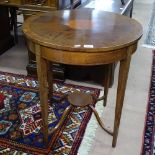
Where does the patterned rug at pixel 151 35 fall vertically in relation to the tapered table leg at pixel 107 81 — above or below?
below

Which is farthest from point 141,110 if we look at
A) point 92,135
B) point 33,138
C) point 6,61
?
point 6,61

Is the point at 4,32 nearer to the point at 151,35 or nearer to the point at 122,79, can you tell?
the point at 122,79

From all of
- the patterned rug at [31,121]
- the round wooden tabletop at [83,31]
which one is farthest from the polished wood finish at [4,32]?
the round wooden tabletop at [83,31]

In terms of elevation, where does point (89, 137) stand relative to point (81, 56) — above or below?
below

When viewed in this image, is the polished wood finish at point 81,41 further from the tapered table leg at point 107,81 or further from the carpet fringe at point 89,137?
the tapered table leg at point 107,81

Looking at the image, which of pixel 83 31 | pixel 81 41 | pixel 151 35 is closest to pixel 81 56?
pixel 81 41

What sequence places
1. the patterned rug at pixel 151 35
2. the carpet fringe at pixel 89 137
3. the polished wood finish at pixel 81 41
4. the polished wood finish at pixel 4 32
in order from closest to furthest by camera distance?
the polished wood finish at pixel 81 41 < the carpet fringe at pixel 89 137 < the polished wood finish at pixel 4 32 < the patterned rug at pixel 151 35

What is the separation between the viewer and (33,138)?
1625 millimetres

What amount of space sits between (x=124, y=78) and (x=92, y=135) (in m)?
0.55

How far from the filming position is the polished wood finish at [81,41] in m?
1.11

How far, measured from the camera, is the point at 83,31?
126 centimetres

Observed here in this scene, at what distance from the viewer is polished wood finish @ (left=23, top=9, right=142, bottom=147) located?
1108mm

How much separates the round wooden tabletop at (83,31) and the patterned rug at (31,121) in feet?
2.41

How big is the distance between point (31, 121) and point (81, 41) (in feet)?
2.91
